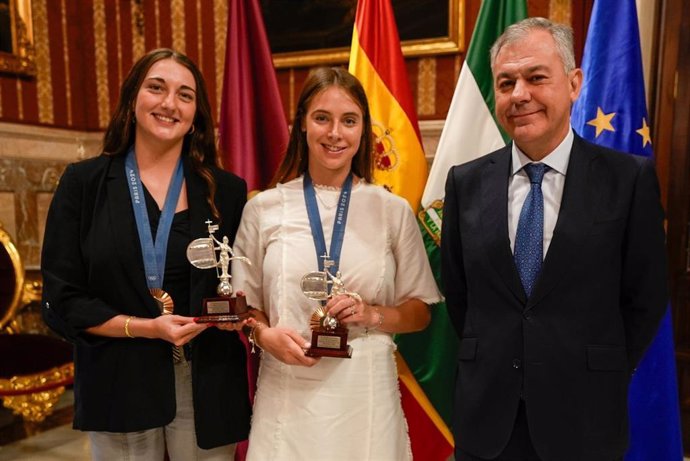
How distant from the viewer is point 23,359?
325 cm

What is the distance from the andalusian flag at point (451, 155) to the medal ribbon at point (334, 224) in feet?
2.61

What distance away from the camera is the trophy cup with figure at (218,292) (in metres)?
1.46

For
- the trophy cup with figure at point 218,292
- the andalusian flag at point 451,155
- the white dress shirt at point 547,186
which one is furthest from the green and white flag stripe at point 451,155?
the trophy cup with figure at point 218,292

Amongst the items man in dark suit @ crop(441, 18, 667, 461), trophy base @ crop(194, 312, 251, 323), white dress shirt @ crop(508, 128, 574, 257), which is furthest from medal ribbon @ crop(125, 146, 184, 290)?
white dress shirt @ crop(508, 128, 574, 257)

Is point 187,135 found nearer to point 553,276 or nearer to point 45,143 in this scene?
point 553,276

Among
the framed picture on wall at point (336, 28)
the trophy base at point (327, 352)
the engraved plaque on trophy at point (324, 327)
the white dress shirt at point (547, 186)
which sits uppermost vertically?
the framed picture on wall at point (336, 28)

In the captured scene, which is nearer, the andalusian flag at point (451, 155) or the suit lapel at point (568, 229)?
the suit lapel at point (568, 229)

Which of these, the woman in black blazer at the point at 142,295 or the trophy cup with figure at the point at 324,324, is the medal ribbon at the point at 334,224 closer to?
the trophy cup with figure at the point at 324,324

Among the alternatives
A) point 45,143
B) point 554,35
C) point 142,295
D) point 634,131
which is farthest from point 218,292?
point 45,143

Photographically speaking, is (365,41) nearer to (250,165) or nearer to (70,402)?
(250,165)

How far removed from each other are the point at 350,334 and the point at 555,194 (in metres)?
0.72

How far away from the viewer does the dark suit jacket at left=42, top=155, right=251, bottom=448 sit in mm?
1559

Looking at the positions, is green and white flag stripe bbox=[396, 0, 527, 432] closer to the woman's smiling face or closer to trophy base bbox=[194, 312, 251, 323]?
the woman's smiling face

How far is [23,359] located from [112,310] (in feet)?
7.11
